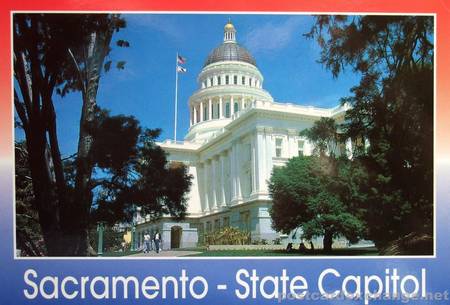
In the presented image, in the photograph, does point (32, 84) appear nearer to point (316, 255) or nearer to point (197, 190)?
point (197, 190)

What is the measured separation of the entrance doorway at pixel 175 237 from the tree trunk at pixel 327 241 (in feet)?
2.88

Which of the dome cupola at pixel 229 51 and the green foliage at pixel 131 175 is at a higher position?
the dome cupola at pixel 229 51

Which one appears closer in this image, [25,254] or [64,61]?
[25,254]

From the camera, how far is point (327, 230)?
120 inches

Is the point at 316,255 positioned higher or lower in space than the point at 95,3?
lower

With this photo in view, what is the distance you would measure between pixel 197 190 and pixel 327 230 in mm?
848

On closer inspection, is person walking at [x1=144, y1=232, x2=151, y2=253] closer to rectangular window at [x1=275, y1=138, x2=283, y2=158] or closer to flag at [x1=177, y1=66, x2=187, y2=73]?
rectangular window at [x1=275, y1=138, x2=283, y2=158]

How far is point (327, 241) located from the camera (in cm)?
310

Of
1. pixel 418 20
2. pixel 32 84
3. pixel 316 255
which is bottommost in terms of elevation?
pixel 316 255

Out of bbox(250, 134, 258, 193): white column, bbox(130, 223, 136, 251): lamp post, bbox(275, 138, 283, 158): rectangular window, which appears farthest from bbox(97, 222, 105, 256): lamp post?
bbox(275, 138, 283, 158): rectangular window

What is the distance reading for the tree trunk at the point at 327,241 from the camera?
3055 millimetres

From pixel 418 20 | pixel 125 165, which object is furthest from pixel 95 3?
pixel 418 20

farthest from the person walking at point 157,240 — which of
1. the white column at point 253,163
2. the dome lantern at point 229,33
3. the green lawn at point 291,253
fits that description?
the dome lantern at point 229,33

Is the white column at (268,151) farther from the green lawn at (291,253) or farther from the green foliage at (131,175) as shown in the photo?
the green foliage at (131,175)
